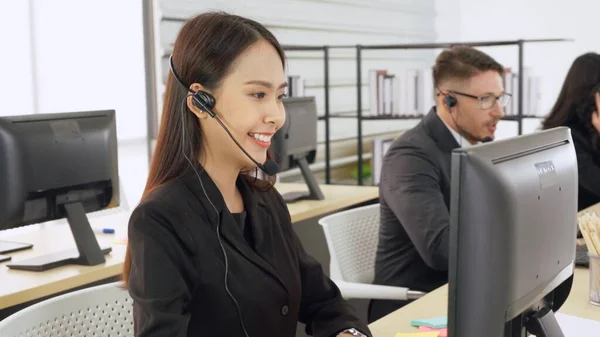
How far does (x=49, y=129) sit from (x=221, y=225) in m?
1.09

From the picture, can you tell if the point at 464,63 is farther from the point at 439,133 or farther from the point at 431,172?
the point at 431,172

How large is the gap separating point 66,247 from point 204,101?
146cm

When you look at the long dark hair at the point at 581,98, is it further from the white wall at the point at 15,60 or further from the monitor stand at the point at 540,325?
the white wall at the point at 15,60

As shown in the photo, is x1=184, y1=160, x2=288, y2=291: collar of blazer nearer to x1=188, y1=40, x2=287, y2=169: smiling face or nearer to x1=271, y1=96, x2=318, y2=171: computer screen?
x1=188, y1=40, x2=287, y2=169: smiling face

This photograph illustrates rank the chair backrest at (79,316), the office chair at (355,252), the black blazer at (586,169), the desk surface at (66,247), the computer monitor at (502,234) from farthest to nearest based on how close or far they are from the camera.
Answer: the black blazer at (586,169)
the office chair at (355,252)
the desk surface at (66,247)
the chair backrest at (79,316)
the computer monitor at (502,234)

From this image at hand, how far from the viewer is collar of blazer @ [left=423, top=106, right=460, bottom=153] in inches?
98.9

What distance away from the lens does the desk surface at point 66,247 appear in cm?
224

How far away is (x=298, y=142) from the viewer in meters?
3.80

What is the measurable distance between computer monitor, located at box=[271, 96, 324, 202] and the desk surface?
9 cm

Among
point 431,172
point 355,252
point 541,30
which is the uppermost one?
point 541,30

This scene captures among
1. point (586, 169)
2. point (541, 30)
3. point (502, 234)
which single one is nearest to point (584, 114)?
point (586, 169)

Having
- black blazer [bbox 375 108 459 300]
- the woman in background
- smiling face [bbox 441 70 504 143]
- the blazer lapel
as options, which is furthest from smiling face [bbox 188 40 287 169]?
the woman in background

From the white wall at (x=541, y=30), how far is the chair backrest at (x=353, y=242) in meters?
3.34

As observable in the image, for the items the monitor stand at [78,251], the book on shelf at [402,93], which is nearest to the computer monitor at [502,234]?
the monitor stand at [78,251]
